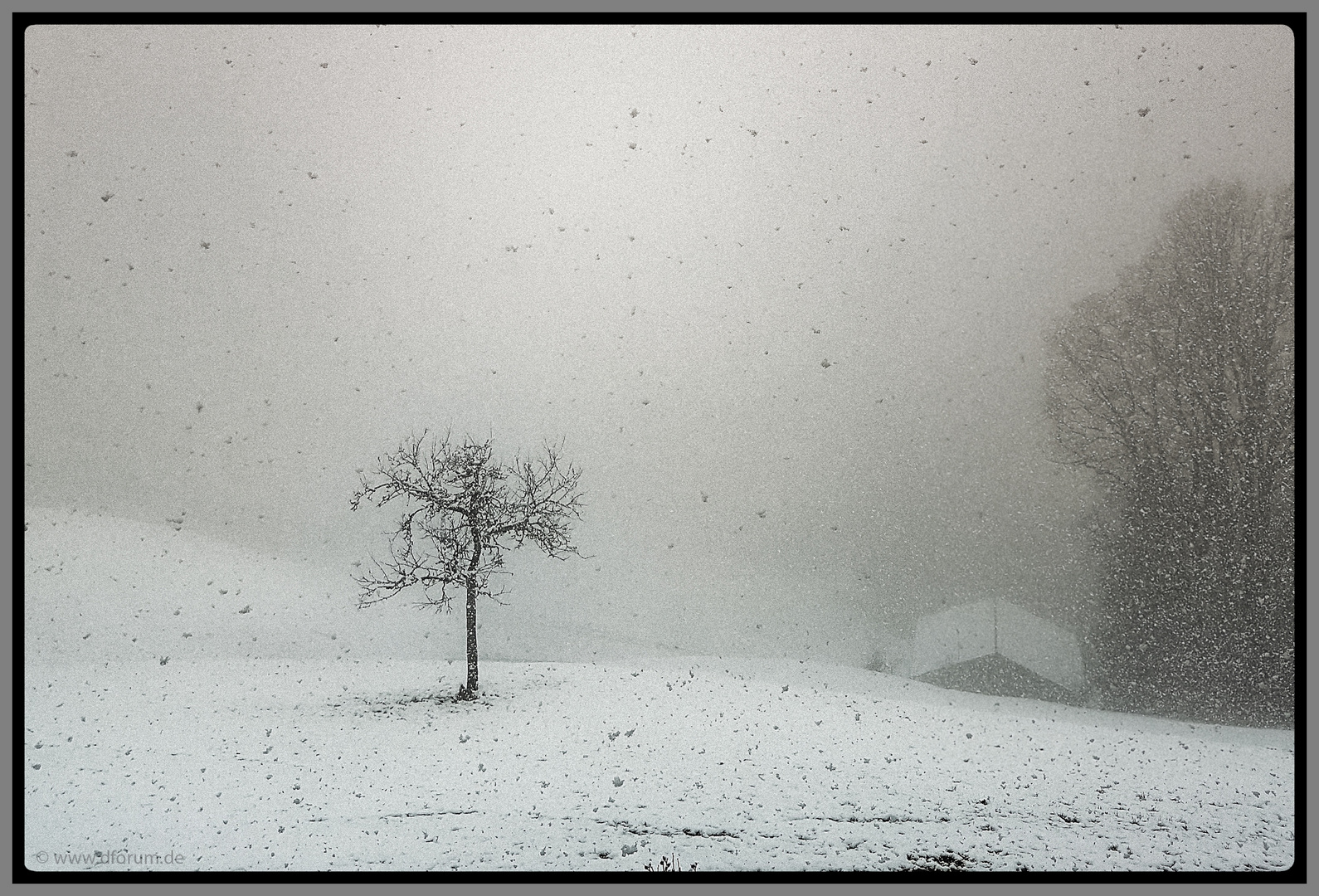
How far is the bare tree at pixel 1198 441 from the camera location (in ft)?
11.6

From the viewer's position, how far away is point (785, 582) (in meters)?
3.55

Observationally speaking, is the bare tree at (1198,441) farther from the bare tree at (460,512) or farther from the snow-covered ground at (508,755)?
the bare tree at (460,512)

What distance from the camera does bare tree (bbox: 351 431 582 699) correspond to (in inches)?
136

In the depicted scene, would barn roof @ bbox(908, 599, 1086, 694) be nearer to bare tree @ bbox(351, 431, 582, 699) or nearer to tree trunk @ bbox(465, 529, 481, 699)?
bare tree @ bbox(351, 431, 582, 699)

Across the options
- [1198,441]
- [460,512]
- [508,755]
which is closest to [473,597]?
[460,512]

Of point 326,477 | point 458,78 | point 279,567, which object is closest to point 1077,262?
point 458,78

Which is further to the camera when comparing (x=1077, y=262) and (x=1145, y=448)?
(x=1145, y=448)

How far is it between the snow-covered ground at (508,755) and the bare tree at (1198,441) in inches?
14.5

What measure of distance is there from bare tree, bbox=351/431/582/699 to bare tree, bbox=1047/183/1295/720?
2357 mm

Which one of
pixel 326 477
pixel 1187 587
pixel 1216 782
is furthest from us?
pixel 1187 587

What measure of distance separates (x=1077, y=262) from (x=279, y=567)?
3.77m

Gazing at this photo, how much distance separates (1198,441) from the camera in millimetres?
3730

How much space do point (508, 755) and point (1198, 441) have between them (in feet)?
11.2

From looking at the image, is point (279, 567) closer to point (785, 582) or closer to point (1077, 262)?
point (785, 582)
